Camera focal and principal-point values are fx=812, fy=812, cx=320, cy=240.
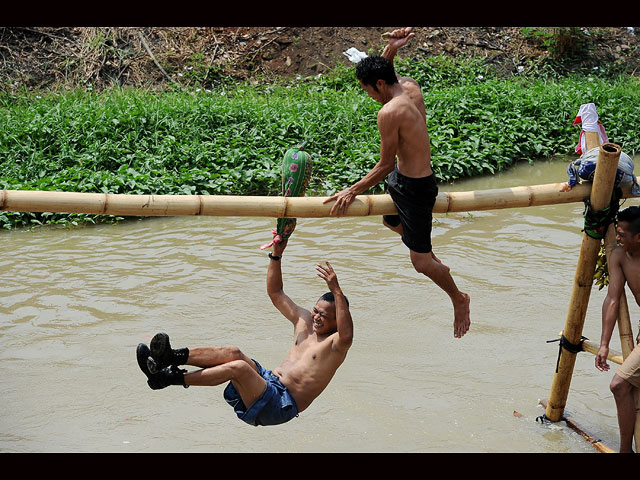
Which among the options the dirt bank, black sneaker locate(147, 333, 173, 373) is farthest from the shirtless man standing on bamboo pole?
the dirt bank

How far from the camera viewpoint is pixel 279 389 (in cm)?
479

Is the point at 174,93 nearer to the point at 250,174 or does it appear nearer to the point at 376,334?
the point at 250,174

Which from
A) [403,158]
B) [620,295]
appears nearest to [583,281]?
[620,295]

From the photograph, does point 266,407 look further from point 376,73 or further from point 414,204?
point 376,73

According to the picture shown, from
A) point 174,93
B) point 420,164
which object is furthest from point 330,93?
point 420,164

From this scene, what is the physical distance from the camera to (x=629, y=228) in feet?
15.2

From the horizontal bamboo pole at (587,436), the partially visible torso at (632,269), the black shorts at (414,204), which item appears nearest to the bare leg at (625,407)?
the partially visible torso at (632,269)

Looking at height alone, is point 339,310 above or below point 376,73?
below

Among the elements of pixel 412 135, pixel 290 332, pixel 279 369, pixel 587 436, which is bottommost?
pixel 587 436

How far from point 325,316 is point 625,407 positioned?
6.15ft

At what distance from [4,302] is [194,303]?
184 cm

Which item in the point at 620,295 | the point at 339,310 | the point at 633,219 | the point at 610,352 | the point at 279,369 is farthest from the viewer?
the point at 610,352

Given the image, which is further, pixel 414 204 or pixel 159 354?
pixel 414 204

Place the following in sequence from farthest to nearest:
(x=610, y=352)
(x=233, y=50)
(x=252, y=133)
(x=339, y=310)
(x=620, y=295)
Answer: (x=233, y=50) → (x=252, y=133) → (x=610, y=352) → (x=620, y=295) → (x=339, y=310)
